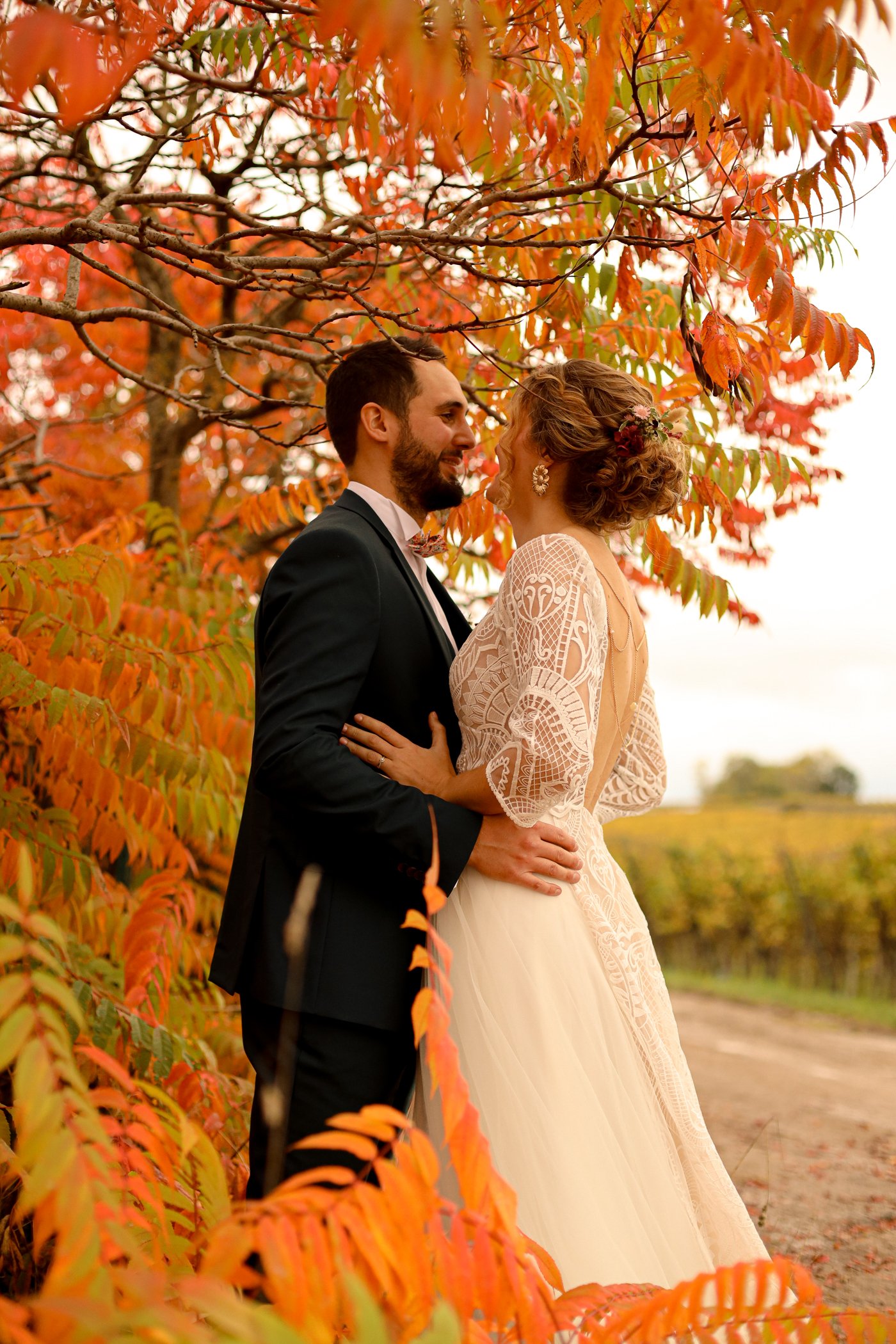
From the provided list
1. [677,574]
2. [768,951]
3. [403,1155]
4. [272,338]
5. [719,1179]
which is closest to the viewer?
[403,1155]

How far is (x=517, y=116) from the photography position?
3959 millimetres

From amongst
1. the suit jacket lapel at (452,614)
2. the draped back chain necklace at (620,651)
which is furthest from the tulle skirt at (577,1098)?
the suit jacket lapel at (452,614)

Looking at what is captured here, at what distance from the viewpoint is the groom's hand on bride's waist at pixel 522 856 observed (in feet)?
9.76

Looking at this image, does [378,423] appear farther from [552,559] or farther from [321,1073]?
[321,1073]

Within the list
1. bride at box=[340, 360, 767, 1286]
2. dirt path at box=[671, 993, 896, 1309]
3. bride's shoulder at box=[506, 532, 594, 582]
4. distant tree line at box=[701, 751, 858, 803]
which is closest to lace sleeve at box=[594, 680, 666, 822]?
bride at box=[340, 360, 767, 1286]

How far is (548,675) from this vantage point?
9.38 ft

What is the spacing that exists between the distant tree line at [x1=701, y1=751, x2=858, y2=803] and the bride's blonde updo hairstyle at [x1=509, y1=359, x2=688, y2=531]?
1921 inches

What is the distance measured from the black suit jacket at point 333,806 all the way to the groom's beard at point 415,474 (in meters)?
0.46

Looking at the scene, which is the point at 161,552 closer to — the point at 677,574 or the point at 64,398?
the point at 677,574

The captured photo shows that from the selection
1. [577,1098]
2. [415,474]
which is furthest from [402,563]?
[577,1098]

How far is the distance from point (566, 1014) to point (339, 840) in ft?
2.44

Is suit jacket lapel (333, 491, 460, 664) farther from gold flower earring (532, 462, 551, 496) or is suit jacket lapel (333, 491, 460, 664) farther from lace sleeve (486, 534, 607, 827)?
gold flower earring (532, 462, 551, 496)

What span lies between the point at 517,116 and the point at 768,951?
16.5 metres

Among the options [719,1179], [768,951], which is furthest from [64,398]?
[768,951]
